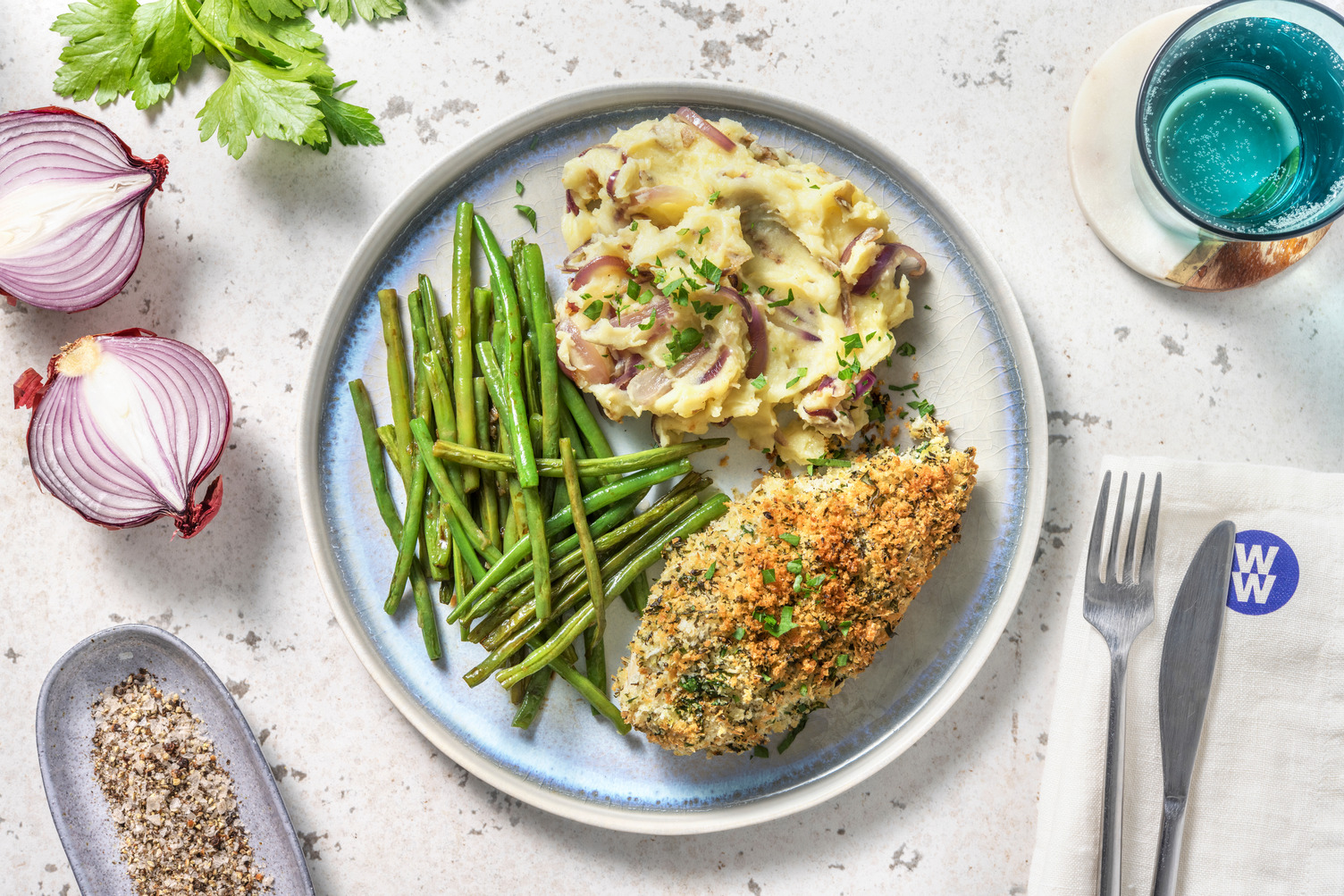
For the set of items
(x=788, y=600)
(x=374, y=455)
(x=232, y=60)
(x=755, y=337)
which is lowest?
(x=788, y=600)

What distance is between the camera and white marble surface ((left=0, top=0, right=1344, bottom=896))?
3.09 meters

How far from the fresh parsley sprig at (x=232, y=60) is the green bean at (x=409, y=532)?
1.15m

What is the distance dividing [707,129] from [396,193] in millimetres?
1211

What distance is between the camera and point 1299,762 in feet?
9.70

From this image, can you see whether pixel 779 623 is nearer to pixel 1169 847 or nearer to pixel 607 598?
pixel 607 598

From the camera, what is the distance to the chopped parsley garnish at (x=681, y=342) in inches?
106

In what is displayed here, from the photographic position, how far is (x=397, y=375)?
296 cm

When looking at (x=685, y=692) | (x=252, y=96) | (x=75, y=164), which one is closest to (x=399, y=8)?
(x=252, y=96)

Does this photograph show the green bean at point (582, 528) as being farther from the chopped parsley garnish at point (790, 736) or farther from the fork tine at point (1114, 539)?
the fork tine at point (1114, 539)

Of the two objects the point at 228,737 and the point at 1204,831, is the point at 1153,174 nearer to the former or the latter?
the point at 1204,831

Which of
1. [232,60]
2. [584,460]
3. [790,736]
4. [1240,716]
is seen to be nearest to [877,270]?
[584,460]

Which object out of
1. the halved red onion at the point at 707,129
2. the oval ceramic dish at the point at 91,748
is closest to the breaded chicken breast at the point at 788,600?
the halved red onion at the point at 707,129

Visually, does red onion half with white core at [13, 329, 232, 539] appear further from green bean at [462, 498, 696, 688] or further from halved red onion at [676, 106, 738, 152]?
halved red onion at [676, 106, 738, 152]

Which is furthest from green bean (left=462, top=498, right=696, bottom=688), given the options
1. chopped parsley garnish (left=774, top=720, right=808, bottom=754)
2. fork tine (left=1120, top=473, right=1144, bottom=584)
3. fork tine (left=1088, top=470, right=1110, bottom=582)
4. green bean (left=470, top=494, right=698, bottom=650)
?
fork tine (left=1120, top=473, right=1144, bottom=584)
